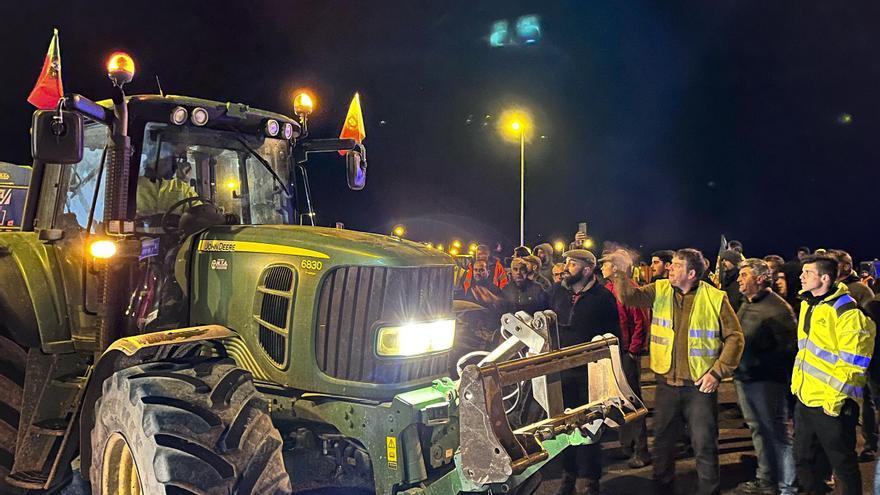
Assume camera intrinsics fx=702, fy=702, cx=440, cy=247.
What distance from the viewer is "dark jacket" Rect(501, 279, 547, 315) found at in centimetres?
659

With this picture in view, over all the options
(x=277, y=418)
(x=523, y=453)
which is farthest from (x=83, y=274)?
(x=523, y=453)

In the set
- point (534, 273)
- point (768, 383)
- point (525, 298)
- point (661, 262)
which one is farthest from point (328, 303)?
point (661, 262)

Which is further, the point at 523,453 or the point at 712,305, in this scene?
the point at 712,305

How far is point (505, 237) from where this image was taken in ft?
132

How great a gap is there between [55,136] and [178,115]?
0.80 m

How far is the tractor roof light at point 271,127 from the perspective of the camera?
5.05 m

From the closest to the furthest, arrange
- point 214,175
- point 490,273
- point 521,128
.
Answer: point 214,175
point 490,273
point 521,128

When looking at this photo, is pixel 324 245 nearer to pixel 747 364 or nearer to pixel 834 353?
pixel 834 353

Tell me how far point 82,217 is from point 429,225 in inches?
1503

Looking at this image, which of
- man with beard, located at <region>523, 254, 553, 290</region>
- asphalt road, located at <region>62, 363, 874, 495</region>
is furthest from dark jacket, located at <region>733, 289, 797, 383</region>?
man with beard, located at <region>523, 254, 553, 290</region>

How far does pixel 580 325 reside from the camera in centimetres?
586

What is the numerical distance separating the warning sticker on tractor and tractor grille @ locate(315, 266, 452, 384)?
36cm

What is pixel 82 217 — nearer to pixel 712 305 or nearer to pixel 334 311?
pixel 334 311

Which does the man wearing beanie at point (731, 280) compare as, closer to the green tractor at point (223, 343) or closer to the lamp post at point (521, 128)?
the green tractor at point (223, 343)
